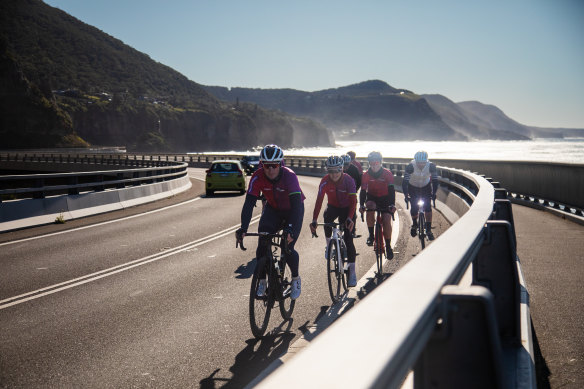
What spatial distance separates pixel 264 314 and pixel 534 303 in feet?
10.4

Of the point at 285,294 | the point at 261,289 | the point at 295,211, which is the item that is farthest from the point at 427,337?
the point at 285,294

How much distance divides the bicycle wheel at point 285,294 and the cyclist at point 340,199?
1232 millimetres

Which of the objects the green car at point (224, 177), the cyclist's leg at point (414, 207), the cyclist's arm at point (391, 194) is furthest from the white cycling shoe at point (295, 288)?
the green car at point (224, 177)

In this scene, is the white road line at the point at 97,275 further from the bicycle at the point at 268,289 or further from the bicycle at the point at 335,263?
the bicycle at the point at 335,263

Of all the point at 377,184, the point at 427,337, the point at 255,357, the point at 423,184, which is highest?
the point at 427,337

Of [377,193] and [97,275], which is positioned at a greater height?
[377,193]

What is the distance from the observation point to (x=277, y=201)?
7.05m

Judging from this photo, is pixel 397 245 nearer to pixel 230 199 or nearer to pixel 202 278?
pixel 202 278

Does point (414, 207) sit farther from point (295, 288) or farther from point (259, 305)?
point (259, 305)

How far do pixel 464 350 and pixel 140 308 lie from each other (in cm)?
592

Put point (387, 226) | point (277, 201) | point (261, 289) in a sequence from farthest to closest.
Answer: point (387, 226)
point (277, 201)
point (261, 289)

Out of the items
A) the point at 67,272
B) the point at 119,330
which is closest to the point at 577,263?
the point at 119,330

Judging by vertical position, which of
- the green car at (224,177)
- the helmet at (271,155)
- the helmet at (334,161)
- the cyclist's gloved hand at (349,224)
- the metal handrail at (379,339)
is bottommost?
the green car at (224,177)

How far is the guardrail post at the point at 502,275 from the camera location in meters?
3.87
